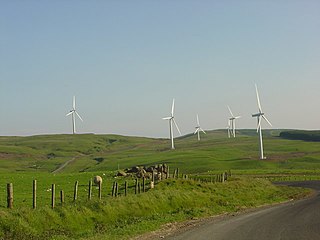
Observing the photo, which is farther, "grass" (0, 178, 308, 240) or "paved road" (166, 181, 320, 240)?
"grass" (0, 178, 308, 240)

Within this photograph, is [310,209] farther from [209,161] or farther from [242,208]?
[209,161]

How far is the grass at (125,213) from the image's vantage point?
22922 millimetres

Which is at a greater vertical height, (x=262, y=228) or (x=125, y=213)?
(x=125, y=213)

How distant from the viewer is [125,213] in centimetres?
3005

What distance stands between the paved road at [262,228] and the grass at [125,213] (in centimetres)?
279

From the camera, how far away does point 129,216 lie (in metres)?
29.9

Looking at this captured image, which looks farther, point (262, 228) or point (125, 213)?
point (125, 213)

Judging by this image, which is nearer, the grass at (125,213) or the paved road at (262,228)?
the paved road at (262,228)

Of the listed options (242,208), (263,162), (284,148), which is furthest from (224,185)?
(284,148)

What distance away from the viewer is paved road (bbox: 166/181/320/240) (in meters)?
21.4

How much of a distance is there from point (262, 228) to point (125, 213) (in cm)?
917

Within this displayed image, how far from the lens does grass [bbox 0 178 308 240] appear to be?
22922mm

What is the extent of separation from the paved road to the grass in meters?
2.79

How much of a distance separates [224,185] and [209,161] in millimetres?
70480
